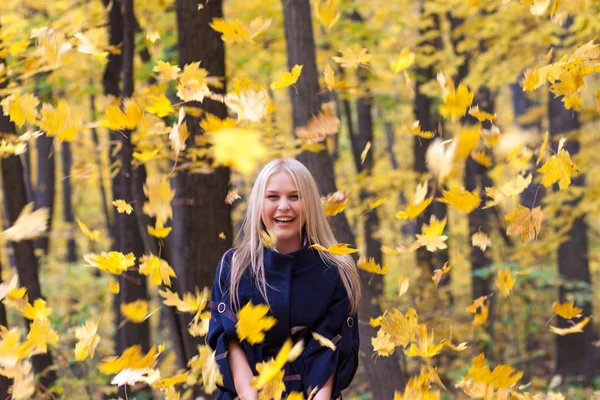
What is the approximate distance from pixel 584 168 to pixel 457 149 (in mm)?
6513

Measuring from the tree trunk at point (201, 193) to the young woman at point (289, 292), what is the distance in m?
1.69

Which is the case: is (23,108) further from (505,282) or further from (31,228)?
(505,282)

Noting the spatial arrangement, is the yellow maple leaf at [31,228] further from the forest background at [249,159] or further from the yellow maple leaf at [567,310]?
the yellow maple leaf at [567,310]

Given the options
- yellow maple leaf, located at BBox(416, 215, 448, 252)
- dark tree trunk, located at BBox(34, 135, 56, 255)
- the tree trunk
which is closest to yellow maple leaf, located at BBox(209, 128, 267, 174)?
yellow maple leaf, located at BBox(416, 215, 448, 252)

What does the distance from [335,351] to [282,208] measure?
539mm

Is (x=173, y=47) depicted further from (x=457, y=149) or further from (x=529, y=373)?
(x=529, y=373)

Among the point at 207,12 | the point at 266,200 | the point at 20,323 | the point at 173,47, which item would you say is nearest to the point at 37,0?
the point at 173,47

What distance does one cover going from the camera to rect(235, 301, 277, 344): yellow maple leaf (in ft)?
8.05

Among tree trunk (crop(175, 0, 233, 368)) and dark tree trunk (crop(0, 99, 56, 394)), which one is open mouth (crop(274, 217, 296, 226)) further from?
dark tree trunk (crop(0, 99, 56, 394))

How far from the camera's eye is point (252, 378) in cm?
253

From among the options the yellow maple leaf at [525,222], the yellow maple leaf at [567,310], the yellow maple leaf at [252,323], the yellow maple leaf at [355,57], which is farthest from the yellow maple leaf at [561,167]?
the yellow maple leaf at [252,323]

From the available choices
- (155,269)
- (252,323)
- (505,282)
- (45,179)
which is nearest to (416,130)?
(505,282)

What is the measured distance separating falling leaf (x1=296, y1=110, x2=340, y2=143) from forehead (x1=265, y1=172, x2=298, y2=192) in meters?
0.75

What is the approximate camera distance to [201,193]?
4383 mm
